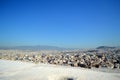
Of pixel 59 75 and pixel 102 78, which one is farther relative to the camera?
pixel 59 75

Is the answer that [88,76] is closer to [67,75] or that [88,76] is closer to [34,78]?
[67,75]

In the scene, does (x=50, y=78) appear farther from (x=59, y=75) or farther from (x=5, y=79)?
(x=5, y=79)

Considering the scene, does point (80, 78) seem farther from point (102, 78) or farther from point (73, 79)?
point (102, 78)

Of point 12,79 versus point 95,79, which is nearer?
point 95,79

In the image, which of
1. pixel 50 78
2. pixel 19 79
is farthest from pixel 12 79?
pixel 50 78

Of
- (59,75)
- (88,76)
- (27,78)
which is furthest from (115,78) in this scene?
(27,78)

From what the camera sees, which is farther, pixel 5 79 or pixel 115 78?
pixel 5 79

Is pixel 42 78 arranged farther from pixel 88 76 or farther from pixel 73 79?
pixel 88 76

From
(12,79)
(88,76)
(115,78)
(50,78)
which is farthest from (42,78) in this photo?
(115,78)
